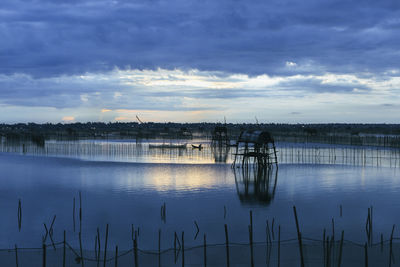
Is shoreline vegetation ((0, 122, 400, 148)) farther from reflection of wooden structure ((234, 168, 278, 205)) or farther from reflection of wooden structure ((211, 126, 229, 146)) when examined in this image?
reflection of wooden structure ((234, 168, 278, 205))

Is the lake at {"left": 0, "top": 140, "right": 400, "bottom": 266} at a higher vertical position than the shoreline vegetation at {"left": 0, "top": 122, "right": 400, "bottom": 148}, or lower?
lower

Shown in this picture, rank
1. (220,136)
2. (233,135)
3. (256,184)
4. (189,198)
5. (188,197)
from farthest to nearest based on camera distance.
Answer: (233,135), (220,136), (256,184), (188,197), (189,198)

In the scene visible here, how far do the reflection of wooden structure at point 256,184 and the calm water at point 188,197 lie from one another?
5cm

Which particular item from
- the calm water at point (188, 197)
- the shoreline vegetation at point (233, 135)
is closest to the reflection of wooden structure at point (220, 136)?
the shoreline vegetation at point (233, 135)

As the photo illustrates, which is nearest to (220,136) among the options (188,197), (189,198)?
(188,197)

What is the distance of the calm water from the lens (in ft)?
46.1

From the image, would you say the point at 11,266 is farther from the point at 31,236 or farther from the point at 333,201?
the point at 333,201

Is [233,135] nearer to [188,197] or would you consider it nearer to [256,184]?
[256,184]

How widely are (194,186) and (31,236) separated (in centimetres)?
1051

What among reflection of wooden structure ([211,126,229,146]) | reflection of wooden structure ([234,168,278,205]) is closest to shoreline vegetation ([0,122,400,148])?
reflection of wooden structure ([211,126,229,146])

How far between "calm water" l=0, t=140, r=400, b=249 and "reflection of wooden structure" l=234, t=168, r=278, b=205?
0.16 ft

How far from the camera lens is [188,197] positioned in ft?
64.0

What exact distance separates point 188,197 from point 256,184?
5432 millimetres

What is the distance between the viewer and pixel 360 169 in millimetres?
29375
